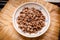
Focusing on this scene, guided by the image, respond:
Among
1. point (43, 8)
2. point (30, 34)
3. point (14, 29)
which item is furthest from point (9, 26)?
point (43, 8)

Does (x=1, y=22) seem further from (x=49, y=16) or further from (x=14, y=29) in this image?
(x=49, y=16)

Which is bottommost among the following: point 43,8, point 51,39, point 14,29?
point 51,39

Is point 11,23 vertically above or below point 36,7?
below

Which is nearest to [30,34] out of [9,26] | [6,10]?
[9,26]

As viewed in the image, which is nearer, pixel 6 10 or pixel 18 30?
pixel 18 30

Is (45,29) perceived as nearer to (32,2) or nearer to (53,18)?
(53,18)

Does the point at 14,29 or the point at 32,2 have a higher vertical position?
the point at 32,2
